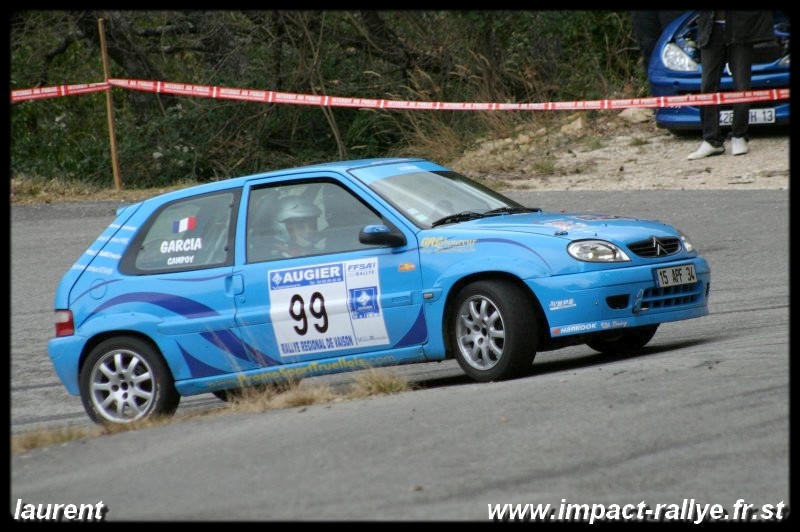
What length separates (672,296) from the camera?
8609 mm

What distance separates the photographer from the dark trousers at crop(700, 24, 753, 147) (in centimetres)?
1616

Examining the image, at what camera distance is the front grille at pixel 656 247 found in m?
8.52

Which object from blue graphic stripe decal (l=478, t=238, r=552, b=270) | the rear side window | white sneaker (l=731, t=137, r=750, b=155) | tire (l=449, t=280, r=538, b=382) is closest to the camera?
tire (l=449, t=280, r=538, b=382)

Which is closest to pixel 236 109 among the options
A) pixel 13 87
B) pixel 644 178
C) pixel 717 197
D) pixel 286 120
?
pixel 286 120

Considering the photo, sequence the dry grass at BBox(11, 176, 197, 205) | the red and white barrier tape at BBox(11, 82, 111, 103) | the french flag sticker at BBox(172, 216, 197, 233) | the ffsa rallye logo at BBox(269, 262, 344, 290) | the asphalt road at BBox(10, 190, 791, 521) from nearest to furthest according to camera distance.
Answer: the asphalt road at BBox(10, 190, 791, 521) → the ffsa rallye logo at BBox(269, 262, 344, 290) → the french flag sticker at BBox(172, 216, 197, 233) → the dry grass at BBox(11, 176, 197, 205) → the red and white barrier tape at BBox(11, 82, 111, 103)

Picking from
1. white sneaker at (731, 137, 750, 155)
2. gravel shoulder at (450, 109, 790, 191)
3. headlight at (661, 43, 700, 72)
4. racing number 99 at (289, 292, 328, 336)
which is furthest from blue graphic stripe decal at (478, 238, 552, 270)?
Result: headlight at (661, 43, 700, 72)

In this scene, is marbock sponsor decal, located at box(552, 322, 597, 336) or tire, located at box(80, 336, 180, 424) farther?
tire, located at box(80, 336, 180, 424)

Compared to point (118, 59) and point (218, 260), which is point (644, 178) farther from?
point (118, 59)

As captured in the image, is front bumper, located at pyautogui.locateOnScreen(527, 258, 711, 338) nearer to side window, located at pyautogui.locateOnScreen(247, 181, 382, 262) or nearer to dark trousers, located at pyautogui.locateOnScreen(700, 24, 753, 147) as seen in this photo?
side window, located at pyautogui.locateOnScreen(247, 181, 382, 262)

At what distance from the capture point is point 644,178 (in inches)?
665

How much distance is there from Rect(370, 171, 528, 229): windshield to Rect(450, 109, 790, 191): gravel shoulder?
701cm

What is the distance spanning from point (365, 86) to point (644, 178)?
7085mm

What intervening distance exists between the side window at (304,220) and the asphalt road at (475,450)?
4.21 ft

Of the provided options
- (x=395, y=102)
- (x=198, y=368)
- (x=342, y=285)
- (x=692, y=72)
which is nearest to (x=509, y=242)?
(x=342, y=285)
